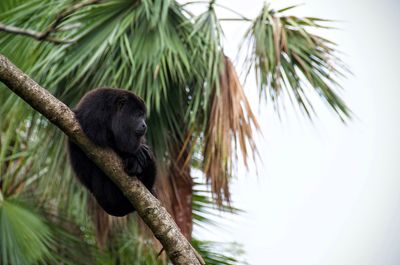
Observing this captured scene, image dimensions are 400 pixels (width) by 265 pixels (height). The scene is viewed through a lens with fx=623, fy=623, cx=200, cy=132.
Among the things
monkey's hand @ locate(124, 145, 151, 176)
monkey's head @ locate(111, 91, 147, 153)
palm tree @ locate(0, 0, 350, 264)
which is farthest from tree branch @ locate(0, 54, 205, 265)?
palm tree @ locate(0, 0, 350, 264)

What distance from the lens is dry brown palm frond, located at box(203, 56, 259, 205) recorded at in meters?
5.73

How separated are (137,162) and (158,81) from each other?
76.1 inches

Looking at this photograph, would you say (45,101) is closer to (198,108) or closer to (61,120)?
(61,120)

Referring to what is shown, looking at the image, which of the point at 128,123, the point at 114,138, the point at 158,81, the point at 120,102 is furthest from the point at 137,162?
the point at 158,81

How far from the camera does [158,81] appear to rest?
574cm

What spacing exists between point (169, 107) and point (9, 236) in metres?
1.88

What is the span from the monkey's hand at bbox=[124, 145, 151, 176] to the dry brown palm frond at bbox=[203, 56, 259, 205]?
1.61m

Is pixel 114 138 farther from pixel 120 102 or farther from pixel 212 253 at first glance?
pixel 212 253

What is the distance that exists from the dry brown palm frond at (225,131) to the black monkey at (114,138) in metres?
1.47

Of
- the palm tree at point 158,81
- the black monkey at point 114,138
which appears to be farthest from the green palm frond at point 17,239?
the black monkey at point 114,138

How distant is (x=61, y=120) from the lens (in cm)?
334

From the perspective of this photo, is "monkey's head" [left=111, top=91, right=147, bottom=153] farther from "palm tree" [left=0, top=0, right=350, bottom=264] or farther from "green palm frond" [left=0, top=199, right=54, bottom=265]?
"green palm frond" [left=0, top=199, right=54, bottom=265]

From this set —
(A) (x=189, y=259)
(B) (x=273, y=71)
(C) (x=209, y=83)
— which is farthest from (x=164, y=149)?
(A) (x=189, y=259)

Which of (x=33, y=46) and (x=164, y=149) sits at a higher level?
(x=33, y=46)
